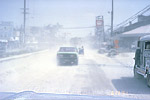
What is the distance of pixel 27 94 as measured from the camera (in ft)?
12.3

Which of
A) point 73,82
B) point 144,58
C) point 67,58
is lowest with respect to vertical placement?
point 73,82

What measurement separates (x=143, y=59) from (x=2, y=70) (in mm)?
9065

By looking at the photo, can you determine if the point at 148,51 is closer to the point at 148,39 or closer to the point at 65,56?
the point at 148,39

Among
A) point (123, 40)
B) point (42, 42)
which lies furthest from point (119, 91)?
point (42, 42)

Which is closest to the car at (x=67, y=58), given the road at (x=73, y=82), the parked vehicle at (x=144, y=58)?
the road at (x=73, y=82)

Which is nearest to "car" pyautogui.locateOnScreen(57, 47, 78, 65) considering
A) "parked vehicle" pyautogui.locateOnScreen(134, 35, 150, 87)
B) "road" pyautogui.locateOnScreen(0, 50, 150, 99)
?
"road" pyautogui.locateOnScreen(0, 50, 150, 99)

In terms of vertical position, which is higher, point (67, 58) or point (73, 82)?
point (67, 58)

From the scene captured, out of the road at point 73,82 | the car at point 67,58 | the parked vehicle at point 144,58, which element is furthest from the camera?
the car at point 67,58

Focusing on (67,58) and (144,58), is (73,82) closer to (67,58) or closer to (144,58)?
(144,58)

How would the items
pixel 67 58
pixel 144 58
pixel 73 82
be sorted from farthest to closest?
pixel 67 58 < pixel 73 82 < pixel 144 58

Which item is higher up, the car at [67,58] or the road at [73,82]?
the car at [67,58]

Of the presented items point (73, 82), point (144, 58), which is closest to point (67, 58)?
point (73, 82)

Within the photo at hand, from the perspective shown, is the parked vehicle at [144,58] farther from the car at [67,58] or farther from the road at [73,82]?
the car at [67,58]

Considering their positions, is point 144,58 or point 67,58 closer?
point 144,58
